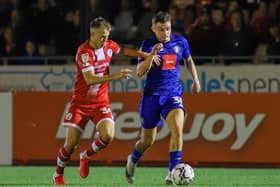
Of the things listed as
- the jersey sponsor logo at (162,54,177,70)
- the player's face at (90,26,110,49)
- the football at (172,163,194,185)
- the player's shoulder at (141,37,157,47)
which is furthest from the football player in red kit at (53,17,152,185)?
the football at (172,163,194,185)

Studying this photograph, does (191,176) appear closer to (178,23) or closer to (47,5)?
(178,23)

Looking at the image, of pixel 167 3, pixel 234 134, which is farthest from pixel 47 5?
pixel 234 134

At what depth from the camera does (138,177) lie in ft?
43.9

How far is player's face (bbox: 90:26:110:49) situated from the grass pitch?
1740 mm

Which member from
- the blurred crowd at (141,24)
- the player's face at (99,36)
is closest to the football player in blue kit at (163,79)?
the player's face at (99,36)

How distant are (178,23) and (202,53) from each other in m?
0.72

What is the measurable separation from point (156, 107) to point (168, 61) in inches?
23.3

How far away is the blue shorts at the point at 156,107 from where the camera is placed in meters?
11.6

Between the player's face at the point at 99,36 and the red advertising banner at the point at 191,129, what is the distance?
179 inches

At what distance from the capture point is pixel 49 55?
18.3m

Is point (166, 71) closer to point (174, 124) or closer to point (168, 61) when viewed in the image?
point (168, 61)

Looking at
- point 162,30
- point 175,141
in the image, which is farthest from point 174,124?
point 162,30

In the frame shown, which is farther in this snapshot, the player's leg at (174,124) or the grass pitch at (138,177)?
the grass pitch at (138,177)

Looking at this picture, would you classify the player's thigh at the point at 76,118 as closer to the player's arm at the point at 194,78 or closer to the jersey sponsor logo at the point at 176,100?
the jersey sponsor logo at the point at 176,100
